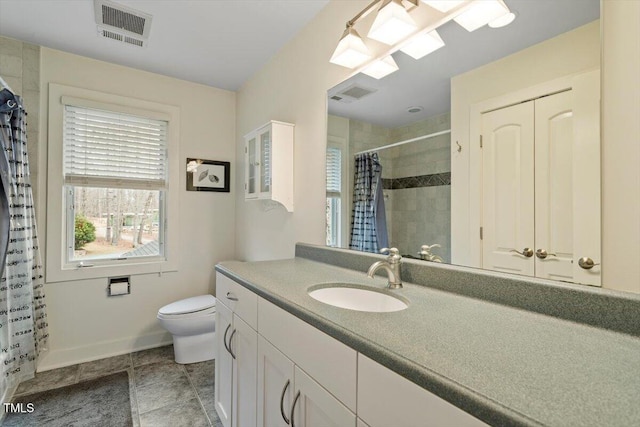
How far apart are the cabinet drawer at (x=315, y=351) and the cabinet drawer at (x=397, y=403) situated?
0.04 metres

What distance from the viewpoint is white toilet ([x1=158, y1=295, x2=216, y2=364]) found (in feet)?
7.32

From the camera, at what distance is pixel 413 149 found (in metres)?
1.34

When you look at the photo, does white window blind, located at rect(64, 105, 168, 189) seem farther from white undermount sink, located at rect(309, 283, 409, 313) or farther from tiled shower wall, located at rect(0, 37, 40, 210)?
white undermount sink, located at rect(309, 283, 409, 313)

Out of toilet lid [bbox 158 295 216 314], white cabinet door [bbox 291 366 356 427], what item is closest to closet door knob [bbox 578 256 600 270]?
white cabinet door [bbox 291 366 356 427]

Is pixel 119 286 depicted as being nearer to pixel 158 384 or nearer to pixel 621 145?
pixel 158 384

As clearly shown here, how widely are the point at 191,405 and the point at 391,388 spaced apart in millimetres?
1759

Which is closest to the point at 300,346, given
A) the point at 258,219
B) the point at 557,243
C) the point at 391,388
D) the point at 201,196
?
the point at 391,388

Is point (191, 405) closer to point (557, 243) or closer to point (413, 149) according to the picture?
point (413, 149)

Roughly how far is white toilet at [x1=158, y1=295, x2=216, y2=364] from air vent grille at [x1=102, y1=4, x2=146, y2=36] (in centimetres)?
201

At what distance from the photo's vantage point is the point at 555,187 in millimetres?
894

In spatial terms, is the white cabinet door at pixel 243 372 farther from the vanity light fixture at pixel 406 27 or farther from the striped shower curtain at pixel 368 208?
the vanity light fixture at pixel 406 27

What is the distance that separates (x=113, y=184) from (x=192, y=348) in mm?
1519

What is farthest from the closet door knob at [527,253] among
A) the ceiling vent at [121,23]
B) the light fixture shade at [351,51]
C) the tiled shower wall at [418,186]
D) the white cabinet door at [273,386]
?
the ceiling vent at [121,23]

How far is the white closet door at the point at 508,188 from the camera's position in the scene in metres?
0.95
